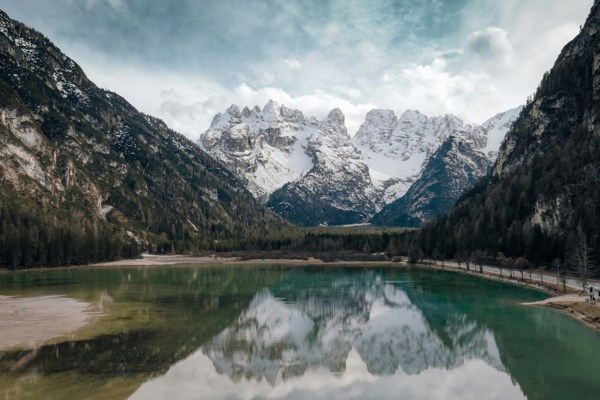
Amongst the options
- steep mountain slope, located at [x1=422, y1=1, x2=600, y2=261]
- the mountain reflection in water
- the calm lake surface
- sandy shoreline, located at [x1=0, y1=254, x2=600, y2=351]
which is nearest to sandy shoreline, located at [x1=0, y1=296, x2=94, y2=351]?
sandy shoreline, located at [x1=0, y1=254, x2=600, y2=351]

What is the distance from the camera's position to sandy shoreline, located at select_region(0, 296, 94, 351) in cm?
4909

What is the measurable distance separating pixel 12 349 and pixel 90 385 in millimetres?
15162

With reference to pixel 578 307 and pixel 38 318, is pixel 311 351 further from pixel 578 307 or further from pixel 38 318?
pixel 578 307

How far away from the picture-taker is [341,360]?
1785 inches

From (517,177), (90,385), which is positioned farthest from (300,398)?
(517,177)

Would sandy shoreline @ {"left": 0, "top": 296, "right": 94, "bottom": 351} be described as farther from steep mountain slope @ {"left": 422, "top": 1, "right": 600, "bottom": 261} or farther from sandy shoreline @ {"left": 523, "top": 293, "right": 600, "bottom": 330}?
steep mountain slope @ {"left": 422, "top": 1, "right": 600, "bottom": 261}

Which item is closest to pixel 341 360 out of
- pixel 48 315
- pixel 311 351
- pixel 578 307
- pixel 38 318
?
pixel 311 351

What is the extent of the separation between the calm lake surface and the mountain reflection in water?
0.13 meters

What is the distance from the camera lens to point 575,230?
388 ft

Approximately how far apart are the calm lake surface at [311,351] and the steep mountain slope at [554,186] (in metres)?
43.8

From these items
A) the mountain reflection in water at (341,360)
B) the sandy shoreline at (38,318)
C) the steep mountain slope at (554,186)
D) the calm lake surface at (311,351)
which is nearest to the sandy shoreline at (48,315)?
the sandy shoreline at (38,318)

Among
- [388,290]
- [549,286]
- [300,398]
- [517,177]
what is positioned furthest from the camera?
[517,177]

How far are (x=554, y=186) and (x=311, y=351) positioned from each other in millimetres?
111685

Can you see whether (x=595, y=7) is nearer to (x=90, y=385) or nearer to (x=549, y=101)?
(x=549, y=101)
